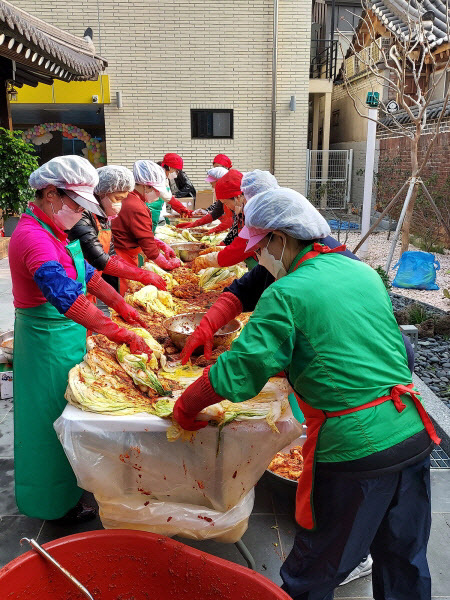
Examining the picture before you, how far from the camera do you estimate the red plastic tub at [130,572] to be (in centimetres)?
182

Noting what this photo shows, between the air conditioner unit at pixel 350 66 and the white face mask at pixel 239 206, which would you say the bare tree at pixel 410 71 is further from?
the white face mask at pixel 239 206

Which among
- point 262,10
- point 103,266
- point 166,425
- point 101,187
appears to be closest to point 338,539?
point 166,425

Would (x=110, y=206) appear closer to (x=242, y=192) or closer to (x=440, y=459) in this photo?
(x=242, y=192)

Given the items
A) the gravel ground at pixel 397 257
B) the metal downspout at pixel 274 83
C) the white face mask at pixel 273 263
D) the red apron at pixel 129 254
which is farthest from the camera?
the metal downspout at pixel 274 83

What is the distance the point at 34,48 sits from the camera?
20.7 ft

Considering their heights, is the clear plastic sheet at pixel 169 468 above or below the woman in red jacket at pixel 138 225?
below

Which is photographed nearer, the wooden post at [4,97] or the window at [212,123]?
the wooden post at [4,97]

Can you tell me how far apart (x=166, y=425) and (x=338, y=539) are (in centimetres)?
78

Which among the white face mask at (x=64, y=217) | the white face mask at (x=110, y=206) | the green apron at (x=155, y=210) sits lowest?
the green apron at (x=155, y=210)

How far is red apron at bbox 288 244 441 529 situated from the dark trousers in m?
0.03

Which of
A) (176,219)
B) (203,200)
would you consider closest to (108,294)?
(176,219)

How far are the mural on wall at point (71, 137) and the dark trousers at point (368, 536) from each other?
14331 millimetres

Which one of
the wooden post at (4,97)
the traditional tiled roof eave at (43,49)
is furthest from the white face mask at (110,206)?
the wooden post at (4,97)

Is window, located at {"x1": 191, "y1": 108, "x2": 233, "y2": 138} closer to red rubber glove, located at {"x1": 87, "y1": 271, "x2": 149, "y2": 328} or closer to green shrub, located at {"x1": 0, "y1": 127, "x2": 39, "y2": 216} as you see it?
green shrub, located at {"x1": 0, "y1": 127, "x2": 39, "y2": 216}
